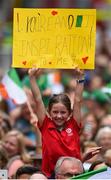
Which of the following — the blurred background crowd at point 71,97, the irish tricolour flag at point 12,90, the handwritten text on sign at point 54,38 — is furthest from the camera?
the irish tricolour flag at point 12,90

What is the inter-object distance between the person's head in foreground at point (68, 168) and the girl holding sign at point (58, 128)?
665 mm

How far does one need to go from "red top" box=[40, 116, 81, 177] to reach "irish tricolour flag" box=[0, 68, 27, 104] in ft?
9.57

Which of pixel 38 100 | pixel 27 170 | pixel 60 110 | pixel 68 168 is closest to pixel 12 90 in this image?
pixel 38 100

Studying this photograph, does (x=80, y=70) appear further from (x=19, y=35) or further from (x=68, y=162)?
(x=68, y=162)

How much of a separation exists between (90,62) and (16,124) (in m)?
4.61

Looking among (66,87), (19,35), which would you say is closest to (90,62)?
(19,35)

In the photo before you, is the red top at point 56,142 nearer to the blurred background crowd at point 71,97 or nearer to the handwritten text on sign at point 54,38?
the blurred background crowd at point 71,97

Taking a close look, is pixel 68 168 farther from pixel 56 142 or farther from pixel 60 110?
pixel 60 110

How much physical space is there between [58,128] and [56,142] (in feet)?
0.56

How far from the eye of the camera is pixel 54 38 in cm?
979

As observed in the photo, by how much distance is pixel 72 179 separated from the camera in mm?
7992

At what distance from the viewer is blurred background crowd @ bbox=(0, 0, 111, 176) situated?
11.6 m

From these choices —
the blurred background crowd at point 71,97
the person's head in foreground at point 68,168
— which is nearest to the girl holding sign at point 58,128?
the blurred background crowd at point 71,97

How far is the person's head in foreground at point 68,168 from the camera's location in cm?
848
